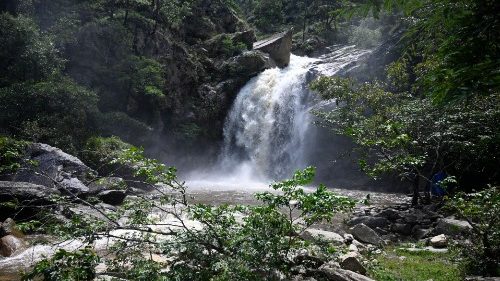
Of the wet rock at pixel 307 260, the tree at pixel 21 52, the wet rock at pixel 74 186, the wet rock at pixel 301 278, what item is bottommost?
the wet rock at pixel 74 186

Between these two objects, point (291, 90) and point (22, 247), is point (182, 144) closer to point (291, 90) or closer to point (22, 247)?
point (291, 90)

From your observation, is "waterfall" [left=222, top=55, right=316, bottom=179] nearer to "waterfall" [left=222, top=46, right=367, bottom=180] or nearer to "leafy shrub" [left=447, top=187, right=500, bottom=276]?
"waterfall" [left=222, top=46, right=367, bottom=180]

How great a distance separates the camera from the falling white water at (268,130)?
2552 cm

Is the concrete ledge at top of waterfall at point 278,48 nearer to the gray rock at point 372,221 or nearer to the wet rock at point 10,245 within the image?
the gray rock at point 372,221

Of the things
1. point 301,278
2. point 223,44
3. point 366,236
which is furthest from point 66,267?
point 223,44

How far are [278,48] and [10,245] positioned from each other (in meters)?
27.8

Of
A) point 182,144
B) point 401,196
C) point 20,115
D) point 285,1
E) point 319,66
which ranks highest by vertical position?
point 285,1

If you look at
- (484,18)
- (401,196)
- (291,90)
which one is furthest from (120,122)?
(484,18)

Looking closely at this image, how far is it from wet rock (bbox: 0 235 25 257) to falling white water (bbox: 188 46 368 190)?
51.1 feet

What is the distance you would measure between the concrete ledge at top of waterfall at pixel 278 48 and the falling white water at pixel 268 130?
383 cm

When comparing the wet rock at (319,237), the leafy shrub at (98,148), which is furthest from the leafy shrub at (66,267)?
the leafy shrub at (98,148)

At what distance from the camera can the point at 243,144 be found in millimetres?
27125

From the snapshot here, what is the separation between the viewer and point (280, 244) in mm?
4336

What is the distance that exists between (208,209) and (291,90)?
76.4 ft
